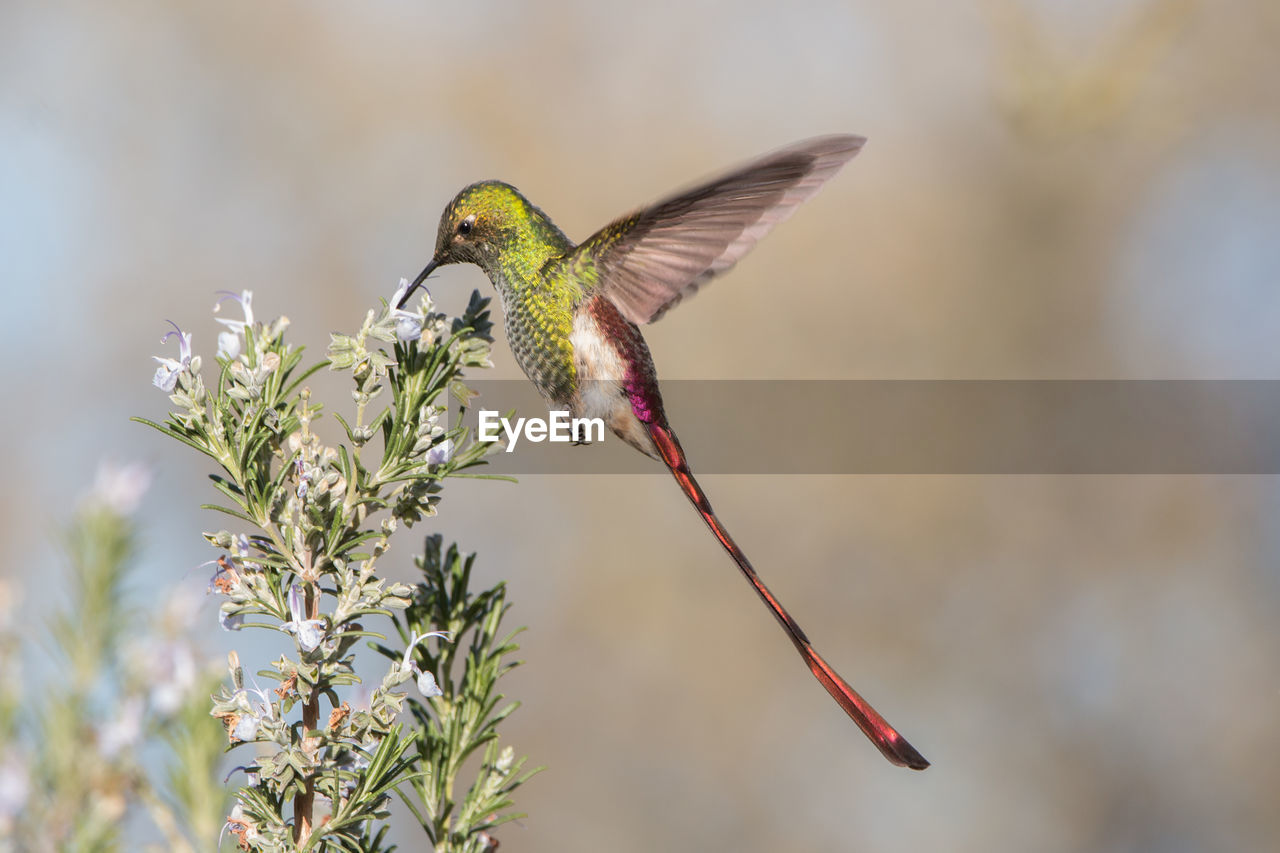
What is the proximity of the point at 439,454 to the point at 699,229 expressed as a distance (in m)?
0.56

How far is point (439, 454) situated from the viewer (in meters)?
0.89

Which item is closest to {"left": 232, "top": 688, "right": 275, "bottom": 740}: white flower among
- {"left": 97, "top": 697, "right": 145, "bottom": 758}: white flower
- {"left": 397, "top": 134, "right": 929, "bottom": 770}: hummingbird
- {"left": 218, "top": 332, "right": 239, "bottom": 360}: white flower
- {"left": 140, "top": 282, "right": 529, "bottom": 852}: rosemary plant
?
{"left": 140, "top": 282, "right": 529, "bottom": 852}: rosemary plant

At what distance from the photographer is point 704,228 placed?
A: 4.22ft

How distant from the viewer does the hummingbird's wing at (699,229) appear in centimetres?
112

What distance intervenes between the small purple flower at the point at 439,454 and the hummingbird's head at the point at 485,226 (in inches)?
24.1

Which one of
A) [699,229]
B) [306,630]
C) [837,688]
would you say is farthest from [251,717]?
[699,229]

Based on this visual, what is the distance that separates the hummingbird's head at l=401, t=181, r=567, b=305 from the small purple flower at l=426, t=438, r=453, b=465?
2.01 ft

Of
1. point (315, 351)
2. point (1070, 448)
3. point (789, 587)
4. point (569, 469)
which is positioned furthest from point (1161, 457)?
point (315, 351)

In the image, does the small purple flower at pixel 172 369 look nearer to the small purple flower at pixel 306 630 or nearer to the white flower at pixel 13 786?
the small purple flower at pixel 306 630

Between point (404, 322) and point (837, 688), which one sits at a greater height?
point (404, 322)

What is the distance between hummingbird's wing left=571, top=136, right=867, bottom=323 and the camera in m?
1.12

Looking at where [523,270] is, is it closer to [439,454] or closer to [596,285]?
[596,285]

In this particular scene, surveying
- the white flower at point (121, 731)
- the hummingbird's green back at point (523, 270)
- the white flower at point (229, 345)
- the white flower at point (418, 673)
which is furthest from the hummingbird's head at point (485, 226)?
the white flower at point (121, 731)

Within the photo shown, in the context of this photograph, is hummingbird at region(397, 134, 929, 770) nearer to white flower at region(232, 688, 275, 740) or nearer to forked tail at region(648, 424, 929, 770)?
forked tail at region(648, 424, 929, 770)
